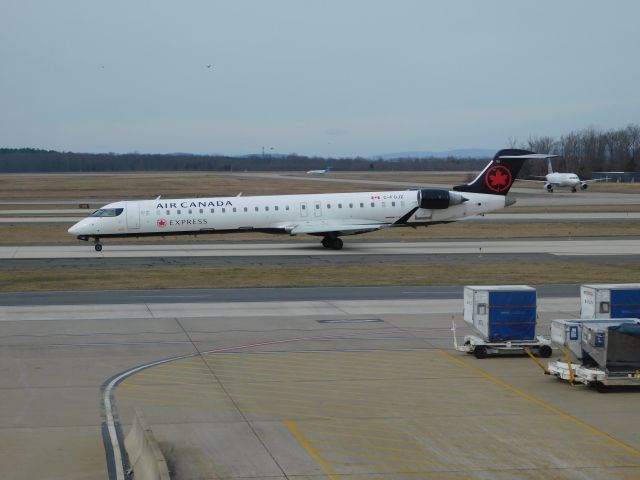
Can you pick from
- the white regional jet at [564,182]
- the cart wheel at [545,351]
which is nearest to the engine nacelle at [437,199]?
the cart wheel at [545,351]

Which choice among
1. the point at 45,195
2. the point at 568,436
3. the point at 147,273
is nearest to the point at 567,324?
the point at 568,436

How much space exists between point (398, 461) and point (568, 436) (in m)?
3.30

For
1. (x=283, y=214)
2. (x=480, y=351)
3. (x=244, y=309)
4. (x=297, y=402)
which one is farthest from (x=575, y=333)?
(x=283, y=214)

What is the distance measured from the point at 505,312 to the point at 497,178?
29.1 m

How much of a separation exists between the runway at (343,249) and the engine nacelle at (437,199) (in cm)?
237

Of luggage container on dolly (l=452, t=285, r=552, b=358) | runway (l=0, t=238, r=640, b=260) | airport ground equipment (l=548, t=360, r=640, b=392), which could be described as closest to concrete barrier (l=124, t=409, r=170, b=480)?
airport ground equipment (l=548, t=360, r=640, b=392)

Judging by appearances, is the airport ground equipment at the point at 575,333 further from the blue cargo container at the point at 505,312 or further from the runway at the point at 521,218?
the runway at the point at 521,218

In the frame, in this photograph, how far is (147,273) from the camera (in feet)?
125

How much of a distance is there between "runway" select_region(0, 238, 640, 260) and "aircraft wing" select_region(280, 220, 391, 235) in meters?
1.07

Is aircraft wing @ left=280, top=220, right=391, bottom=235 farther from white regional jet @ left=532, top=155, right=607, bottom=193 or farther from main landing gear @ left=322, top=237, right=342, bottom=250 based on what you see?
white regional jet @ left=532, top=155, right=607, bottom=193

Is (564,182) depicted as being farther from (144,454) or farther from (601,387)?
(144,454)

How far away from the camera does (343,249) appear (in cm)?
4838

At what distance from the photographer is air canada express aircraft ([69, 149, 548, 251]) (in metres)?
47.1

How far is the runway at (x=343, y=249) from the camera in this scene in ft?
150
